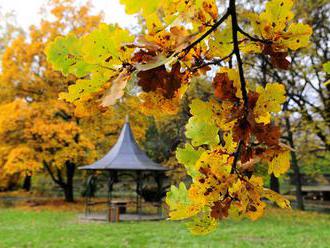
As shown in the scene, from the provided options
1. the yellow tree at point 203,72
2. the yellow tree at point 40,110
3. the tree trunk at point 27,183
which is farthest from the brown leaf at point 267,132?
the tree trunk at point 27,183

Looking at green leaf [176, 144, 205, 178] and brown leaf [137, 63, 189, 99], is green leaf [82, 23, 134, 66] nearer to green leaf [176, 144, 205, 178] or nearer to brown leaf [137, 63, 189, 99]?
brown leaf [137, 63, 189, 99]

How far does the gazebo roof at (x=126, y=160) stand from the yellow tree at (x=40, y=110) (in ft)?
3.71

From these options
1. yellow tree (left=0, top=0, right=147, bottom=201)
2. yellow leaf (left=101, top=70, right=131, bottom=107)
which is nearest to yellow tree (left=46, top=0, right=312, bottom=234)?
yellow leaf (left=101, top=70, right=131, bottom=107)

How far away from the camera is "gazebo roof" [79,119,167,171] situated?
41.8 feet

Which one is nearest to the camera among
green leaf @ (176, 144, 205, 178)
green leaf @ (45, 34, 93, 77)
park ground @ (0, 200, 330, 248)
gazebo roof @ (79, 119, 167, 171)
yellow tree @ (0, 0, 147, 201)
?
green leaf @ (45, 34, 93, 77)

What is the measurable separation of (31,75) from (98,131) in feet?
11.3

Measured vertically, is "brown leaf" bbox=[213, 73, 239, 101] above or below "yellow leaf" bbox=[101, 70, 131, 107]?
above

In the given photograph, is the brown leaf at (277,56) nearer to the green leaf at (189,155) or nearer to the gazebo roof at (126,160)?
the green leaf at (189,155)

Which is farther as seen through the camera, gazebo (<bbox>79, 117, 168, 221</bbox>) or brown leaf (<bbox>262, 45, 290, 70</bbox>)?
gazebo (<bbox>79, 117, 168, 221</bbox>)

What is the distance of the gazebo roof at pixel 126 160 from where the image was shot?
12750 millimetres

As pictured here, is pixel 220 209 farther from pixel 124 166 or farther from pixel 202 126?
pixel 124 166

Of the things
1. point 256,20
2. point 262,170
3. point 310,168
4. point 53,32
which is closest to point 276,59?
point 256,20

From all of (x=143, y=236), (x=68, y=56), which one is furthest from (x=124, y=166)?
(x=68, y=56)

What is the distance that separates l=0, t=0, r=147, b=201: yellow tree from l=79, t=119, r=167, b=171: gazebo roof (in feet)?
3.71
